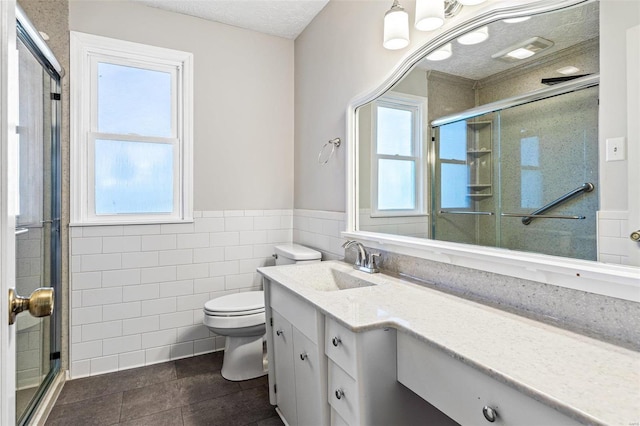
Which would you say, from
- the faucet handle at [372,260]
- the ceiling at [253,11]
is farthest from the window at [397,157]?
the ceiling at [253,11]

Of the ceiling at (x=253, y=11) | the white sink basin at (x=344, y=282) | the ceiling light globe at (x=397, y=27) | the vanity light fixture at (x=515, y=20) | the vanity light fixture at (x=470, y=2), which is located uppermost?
the ceiling at (x=253, y=11)

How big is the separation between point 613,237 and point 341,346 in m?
0.85

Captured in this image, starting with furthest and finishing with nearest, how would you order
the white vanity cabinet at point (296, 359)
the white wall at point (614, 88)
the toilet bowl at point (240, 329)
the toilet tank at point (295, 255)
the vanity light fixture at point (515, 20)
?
the toilet tank at point (295, 255), the toilet bowl at point (240, 329), the white vanity cabinet at point (296, 359), the vanity light fixture at point (515, 20), the white wall at point (614, 88)

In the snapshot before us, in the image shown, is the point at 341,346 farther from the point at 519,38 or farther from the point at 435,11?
the point at 435,11

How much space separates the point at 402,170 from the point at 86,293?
7.23 feet

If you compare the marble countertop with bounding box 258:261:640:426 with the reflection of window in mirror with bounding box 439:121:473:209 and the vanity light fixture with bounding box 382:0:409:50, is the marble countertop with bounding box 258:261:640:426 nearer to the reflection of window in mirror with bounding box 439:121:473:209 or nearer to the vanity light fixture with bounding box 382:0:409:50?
the reflection of window in mirror with bounding box 439:121:473:209

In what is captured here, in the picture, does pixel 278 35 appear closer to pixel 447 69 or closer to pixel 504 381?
pixel 447 69

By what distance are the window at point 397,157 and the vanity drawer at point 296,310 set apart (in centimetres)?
69

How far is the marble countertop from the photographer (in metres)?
0.63

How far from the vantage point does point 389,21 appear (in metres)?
1.60

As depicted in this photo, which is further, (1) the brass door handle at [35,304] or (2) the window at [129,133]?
(2) the window at [129,133]

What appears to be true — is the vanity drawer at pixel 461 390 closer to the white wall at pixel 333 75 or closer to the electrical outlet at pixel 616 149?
the electrical outlet at pixel 616 149

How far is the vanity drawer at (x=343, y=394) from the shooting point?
1.08 m

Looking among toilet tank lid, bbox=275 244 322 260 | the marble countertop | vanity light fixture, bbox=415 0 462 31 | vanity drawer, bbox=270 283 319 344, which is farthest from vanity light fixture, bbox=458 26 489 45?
toilet tank lid, bbox=275 244 322 260
